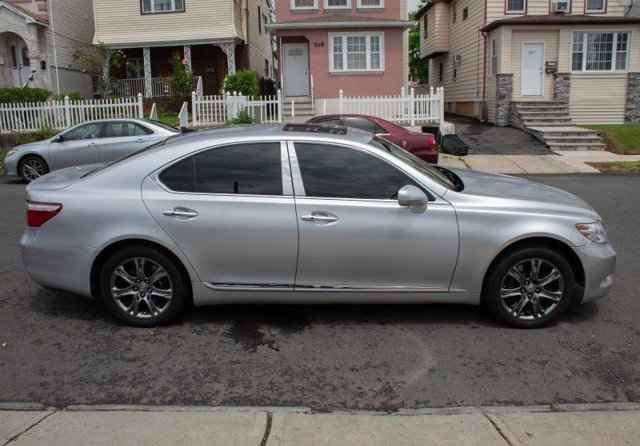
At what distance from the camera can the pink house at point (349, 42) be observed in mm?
23328

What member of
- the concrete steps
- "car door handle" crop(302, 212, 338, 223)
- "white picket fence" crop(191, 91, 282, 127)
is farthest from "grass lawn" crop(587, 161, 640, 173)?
"car door handle" crop(302, 212, 338, 223)

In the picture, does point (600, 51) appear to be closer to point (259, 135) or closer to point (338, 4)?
point (338, 4)

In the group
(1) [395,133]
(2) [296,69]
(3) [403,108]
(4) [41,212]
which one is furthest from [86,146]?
(2) [296,69]

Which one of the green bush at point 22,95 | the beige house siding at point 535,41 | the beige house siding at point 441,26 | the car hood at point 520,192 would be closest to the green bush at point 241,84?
the green bush at point 22,95

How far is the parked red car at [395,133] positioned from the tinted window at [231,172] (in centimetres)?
930

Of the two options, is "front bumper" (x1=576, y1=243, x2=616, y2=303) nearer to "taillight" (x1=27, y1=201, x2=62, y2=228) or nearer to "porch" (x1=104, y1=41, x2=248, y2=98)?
"taillight" (x1=27, y1=201, x2=62, y2=228)

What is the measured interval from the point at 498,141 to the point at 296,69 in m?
8.62

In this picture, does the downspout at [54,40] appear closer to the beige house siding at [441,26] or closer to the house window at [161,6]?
the house window at [161,6]

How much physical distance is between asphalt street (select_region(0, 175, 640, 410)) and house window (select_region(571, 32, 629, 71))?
67.2ft

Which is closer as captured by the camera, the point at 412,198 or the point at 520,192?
the point at 412,198

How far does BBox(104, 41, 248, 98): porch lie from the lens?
25.9 m

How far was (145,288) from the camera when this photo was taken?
16.4 ft

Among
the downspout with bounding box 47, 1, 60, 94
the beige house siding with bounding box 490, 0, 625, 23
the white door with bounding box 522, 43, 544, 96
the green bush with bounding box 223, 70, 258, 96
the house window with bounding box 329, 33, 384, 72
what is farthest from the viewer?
the downspout with bounding box 47, 1, 60, 94

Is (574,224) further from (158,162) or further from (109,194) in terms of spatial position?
(109,194)
